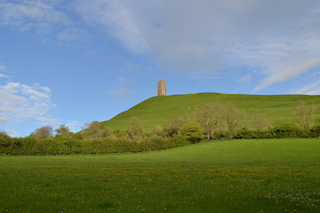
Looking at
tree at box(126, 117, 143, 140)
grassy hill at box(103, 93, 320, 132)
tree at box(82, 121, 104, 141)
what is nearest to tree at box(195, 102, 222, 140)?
tree at box(126, 117, 143, 140)

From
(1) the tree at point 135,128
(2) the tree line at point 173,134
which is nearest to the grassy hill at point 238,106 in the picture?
(1) the tree at point 135,128

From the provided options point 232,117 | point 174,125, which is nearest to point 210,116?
point 232,117

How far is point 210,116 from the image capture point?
97750 mm

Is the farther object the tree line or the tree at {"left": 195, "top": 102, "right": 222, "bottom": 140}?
the tree at {"left": 195, "top": 102, "right": 222, "bottom": 140}

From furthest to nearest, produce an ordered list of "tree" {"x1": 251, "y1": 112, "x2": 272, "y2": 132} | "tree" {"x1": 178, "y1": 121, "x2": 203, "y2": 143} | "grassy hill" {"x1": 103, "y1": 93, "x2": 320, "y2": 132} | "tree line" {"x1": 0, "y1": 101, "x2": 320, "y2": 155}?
"grassy hill" {"x1": 103, "y1": 93, "x2": 320, "y2": 132} < "tree" {"x1": 251, "y1": 112, "x2": 272, "y2": 132} < "tree" {"x1": 178, "y1": 121, "x2": 203, "y2": 143} < "tree line" {"x1": 0, "y1": 101, "x2": 320, "y2": 155}

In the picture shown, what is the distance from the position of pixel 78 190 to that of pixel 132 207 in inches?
226

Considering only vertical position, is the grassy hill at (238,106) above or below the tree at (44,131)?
above

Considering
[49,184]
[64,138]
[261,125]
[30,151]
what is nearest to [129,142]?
[64,138]

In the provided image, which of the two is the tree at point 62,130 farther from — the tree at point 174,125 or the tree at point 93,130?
the tree at point 174,125

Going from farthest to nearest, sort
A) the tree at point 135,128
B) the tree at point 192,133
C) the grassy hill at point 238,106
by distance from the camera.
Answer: the grassy hill at point 238,106 < the tree at point 135,128 < the tree at point 192,133

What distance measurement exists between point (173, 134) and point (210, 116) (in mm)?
20964

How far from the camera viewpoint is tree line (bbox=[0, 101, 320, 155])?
73.2 m

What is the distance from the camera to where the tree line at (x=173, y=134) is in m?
73.2

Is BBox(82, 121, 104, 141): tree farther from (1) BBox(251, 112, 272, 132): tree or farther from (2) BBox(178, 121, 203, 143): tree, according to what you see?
(1) BBox(251, 112, 272, 132): tree
